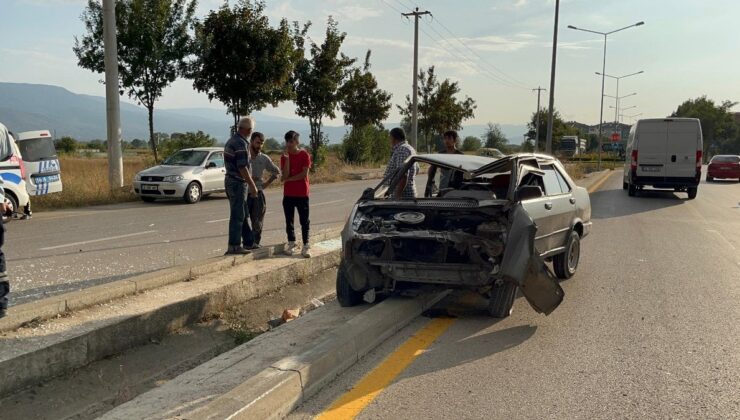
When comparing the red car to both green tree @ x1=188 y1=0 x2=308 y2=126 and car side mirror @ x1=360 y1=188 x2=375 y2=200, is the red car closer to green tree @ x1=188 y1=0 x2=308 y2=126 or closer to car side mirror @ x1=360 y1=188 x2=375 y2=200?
green tree @ x1=188 y1=0 x2=308 y2=126

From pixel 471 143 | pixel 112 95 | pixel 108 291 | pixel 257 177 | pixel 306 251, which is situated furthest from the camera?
pixel 471 143

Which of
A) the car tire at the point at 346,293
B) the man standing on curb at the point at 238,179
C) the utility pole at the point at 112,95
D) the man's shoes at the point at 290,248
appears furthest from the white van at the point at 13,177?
the car tire at the point at 346,293

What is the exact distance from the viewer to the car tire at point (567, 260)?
7023 millimetres

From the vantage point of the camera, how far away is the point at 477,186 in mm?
7211

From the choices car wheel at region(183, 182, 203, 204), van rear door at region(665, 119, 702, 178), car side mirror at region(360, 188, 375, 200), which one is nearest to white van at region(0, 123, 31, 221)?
car wheel at region(183, 182, 203, 204)

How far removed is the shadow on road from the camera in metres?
15.1

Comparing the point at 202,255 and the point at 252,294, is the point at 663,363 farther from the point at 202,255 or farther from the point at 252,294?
the point at 202,255

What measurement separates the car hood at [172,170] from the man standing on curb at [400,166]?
33.4 feet

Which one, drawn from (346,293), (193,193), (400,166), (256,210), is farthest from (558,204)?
(193,193)

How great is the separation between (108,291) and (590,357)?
4.11m

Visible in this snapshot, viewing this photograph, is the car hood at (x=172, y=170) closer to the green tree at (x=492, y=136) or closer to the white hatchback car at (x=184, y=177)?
the white hatchback car at (x=184, y=177)

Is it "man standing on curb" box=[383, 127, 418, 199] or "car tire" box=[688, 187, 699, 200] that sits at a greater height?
"man standing on curb" box=[383, 127, 418, 199]

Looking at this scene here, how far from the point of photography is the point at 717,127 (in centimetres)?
10488

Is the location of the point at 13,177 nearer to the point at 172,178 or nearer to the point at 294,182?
the point at 172,178
